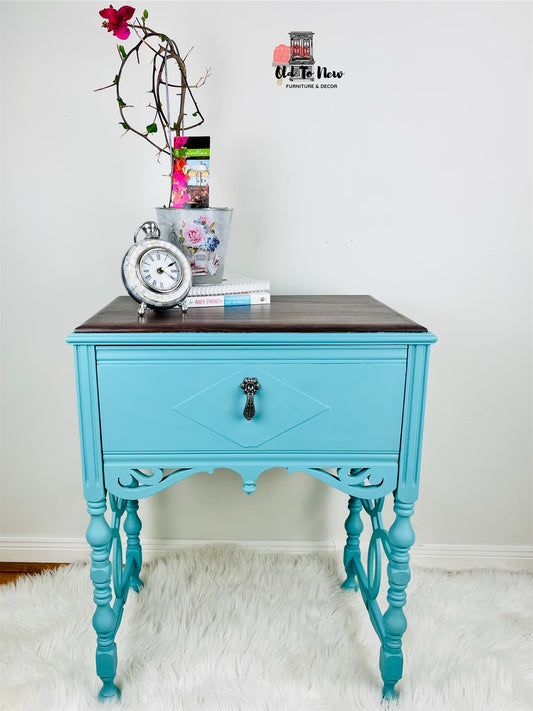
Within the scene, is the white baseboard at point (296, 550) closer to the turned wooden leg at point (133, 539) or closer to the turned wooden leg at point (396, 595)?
the turned wooden leg at point (133, 539)

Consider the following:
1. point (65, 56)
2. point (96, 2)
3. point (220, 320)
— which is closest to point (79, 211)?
point (65, 56)

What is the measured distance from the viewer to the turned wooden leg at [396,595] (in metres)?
1.14

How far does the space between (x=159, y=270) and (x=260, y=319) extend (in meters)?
0.23

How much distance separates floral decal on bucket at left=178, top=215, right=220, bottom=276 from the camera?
122 centimetres

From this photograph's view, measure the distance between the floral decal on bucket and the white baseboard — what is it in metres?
0.90

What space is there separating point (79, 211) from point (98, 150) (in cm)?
17

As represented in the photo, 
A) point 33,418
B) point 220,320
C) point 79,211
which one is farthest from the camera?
point 33,418

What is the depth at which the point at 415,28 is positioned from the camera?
4.72 feet

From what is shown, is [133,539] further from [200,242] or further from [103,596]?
[200,242]

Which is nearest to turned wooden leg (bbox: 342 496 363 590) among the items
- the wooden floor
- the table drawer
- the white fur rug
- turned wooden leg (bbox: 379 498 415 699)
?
the white fur rug

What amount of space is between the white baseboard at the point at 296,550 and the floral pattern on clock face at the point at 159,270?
92 centimetres

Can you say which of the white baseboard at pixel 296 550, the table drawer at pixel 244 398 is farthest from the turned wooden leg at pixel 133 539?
the table drawer at pixel 244 398

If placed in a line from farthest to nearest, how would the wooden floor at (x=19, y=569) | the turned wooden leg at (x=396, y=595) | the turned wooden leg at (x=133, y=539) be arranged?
the wooden floor at (x=19, y=569) → the turned wooden leg at (x=133, y=539) → the turned wooden leg at (x=396, y=595)

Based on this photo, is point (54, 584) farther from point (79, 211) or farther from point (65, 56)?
point (65, 56)
